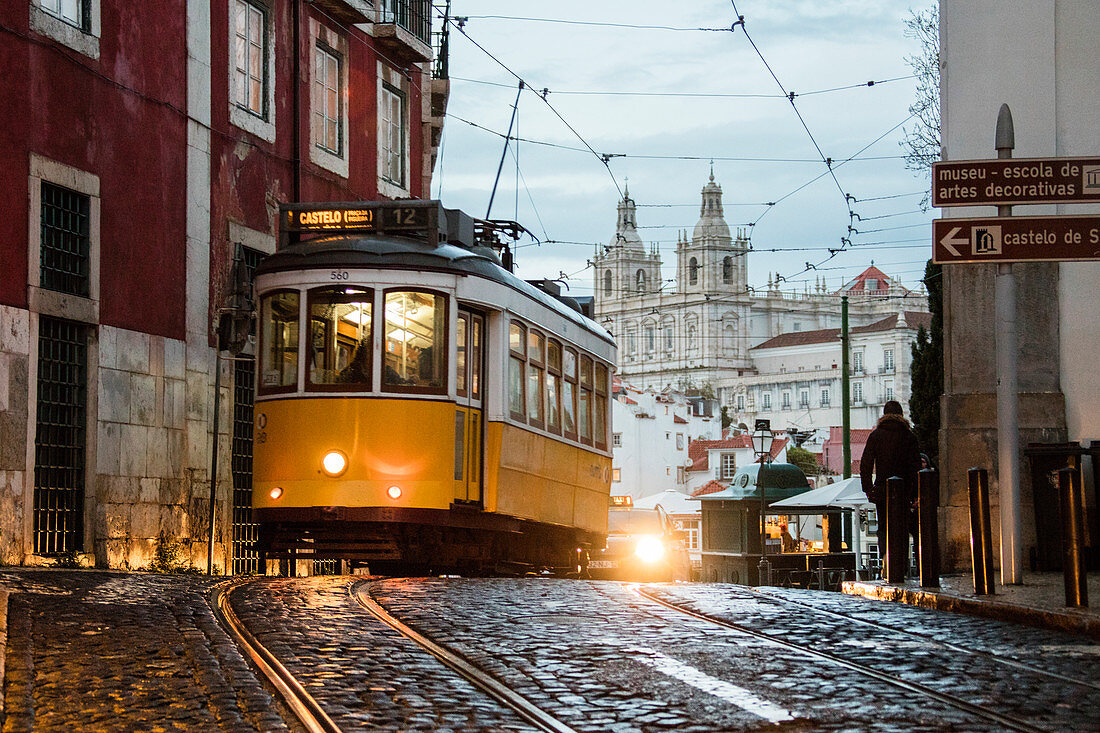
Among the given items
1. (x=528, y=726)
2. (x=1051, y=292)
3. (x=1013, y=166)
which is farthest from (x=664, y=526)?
(x=528, y=726)

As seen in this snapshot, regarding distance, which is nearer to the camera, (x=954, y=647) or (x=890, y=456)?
(x=954, y=647)

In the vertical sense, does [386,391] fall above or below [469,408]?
above

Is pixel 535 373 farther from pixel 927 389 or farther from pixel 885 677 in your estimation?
pixel 927 389

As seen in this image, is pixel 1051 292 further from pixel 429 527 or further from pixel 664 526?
pixel 664 526

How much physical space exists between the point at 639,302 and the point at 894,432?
165m

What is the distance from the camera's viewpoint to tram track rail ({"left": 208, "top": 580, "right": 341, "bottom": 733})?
563 centimetres

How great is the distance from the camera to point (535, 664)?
7070mm

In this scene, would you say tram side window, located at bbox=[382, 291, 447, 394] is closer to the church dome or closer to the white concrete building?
the white concrete building

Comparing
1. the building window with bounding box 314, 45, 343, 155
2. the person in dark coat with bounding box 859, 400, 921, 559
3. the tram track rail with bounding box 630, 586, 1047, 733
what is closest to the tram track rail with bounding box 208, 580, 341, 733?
the tram track rail with bounding box 630, 586, 1047, 733

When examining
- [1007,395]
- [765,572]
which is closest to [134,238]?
[1007,395]

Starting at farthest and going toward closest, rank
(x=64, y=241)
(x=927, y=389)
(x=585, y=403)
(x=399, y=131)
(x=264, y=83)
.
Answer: (x=927, y=389), (x=399, y=131), (x=264, y=83), (x=585, y=403), (x=64, y=241)

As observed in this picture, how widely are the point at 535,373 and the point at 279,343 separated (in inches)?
103

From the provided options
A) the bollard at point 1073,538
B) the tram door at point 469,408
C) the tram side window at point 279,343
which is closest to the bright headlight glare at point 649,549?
the tram door at point 469,408

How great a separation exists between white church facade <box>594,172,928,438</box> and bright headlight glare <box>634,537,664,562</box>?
350ft
